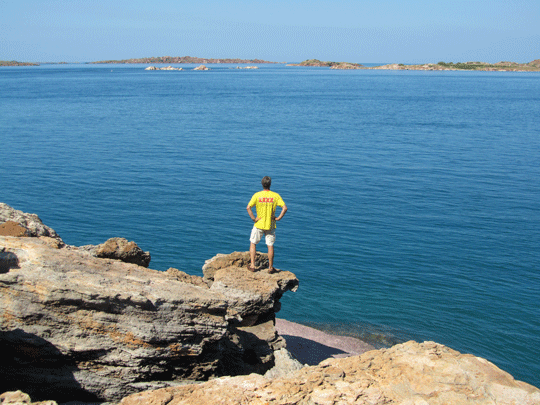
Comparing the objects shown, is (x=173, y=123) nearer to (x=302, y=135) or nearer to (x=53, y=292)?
(x=302, y=135)

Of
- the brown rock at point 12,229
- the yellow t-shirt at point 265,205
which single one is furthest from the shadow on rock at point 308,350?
the brown rock at point 12,229

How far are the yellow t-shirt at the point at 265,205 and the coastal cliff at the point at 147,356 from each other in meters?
4.09

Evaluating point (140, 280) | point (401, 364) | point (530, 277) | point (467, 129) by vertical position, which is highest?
point (467, 129)

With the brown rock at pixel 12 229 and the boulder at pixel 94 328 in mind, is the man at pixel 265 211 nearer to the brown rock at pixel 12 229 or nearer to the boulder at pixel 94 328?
the boulder at pixel 94 328

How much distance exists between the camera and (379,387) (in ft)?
27.9

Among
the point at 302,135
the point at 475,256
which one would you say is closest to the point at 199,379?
the point at 475,256

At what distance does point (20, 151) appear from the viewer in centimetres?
5259

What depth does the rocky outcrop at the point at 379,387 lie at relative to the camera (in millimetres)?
8086

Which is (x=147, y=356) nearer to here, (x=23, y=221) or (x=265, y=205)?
(x=23, y=221)

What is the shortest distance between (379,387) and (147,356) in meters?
4.65

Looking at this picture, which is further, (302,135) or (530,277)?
(302,135)

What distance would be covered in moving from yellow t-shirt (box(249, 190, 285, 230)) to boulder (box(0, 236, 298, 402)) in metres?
3.98

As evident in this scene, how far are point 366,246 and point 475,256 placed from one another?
645cm

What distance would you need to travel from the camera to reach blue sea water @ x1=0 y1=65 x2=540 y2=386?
22.6m
